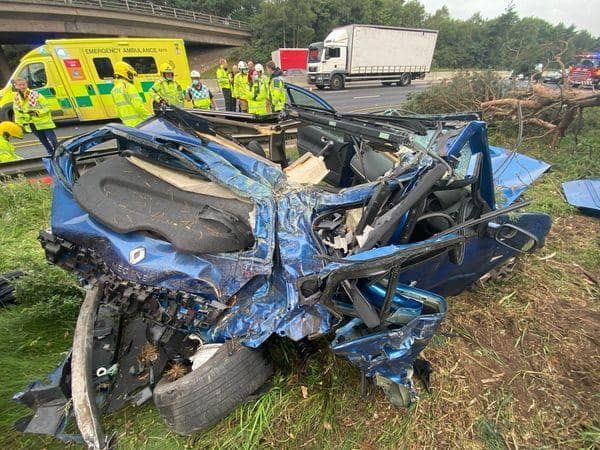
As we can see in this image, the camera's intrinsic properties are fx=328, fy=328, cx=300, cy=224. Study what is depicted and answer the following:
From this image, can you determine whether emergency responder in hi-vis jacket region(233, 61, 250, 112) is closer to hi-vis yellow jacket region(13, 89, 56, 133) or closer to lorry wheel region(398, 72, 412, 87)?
hi-vis yellow jacket region(13, 89, 56, 133)

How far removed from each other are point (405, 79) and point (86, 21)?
23180 millimetres

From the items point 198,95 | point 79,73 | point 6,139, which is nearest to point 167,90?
point 198,95

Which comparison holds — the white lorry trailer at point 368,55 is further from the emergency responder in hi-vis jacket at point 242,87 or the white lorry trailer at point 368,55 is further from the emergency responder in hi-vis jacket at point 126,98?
the emergency responder in hi-vis jacket at point 126,98

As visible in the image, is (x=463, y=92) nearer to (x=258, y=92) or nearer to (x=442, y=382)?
(x=258, y=92)

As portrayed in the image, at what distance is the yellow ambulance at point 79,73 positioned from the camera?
9.55 metres

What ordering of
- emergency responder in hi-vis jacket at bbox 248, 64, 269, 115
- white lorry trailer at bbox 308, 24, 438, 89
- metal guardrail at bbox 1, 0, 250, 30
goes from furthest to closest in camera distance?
1. metal guardrail at bbox 1, 0, 250, 30
2. white lorry trailer at bbox 308, 24, 438, 89
3. emergency responder in hi-vis jacket at bbox 248, 64, 269, 115

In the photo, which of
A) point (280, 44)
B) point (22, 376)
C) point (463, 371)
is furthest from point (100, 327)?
point (280, 44)

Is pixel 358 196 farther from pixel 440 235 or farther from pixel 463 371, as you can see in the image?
pixel 463 371

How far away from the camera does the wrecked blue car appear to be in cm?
171

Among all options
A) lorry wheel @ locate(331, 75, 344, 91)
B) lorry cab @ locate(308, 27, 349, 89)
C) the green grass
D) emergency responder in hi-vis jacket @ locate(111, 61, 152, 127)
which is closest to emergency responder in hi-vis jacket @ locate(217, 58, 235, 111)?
emergency responder in hi-vis jacket @ locate(111, 61, 152, 127)

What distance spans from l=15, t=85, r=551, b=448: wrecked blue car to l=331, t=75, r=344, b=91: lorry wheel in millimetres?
19565

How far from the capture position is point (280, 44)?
3816 centimetres

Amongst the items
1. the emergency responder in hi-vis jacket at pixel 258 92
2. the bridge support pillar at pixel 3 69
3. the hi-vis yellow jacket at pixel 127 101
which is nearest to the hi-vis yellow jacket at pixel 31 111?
the hi-vis yellow jacket at pixel 127 101

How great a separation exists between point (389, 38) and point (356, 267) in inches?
983
